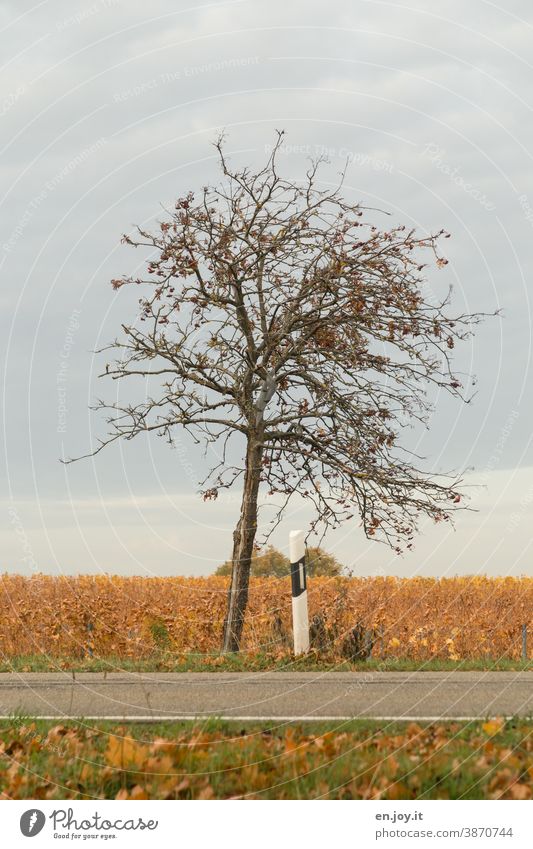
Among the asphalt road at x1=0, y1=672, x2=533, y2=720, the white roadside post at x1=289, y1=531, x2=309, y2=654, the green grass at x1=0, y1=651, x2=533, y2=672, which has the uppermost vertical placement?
the white roadside post at x1=289, y1=531, x2=309, y2=654

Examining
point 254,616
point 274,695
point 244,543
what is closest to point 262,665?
point 274,695

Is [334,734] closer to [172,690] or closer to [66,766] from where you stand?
[66,766]

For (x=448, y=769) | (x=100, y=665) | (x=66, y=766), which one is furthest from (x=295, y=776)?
(x=100, y=665)

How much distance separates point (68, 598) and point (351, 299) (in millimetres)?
9502

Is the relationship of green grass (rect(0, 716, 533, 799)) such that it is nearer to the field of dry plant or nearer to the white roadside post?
the white roadside post

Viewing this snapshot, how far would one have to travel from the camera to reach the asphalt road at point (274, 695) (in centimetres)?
775

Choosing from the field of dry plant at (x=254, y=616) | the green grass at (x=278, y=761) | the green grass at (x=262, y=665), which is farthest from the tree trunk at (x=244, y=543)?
the green grass at (x=278, y=761)

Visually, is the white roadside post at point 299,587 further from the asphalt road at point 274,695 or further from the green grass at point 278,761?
the green grass at point 278,761

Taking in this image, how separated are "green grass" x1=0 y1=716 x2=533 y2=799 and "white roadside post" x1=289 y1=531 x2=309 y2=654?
4707mm

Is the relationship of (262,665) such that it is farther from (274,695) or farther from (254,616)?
(254,616)

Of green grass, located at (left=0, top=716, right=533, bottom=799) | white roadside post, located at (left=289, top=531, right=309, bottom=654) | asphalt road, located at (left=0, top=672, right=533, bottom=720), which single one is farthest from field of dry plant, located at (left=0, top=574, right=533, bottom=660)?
green grass, located at (left=0, top=716, right=533, bottom=799)

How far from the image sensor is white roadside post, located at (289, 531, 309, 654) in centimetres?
1185

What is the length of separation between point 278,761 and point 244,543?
8.20 m
